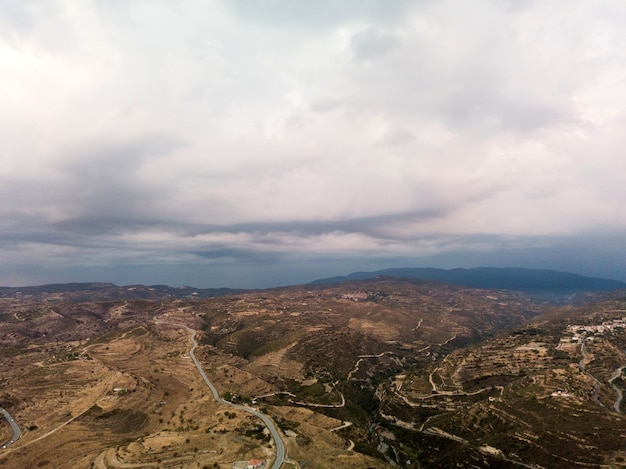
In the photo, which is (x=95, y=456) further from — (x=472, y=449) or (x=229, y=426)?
(x=472, y=449)

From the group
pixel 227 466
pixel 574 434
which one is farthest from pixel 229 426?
pixel 574 434

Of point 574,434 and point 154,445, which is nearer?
point 154,445

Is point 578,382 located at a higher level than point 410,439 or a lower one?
higher

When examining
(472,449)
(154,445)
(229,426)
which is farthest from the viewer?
(472,449)

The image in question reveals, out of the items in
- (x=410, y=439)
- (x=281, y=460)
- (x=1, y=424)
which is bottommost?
(x=410, y=439)

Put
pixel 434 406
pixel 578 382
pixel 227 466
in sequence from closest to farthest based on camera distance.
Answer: pixel 227 466, pixel 578 382, pixel 434 406

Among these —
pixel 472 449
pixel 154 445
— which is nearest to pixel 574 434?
pixel 472 449

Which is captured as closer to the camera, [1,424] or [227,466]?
[227,466]

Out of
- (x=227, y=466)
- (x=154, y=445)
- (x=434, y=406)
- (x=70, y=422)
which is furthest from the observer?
(x=434, y=406)

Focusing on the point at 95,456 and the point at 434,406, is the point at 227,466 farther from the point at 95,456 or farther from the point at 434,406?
the point at 434,406
